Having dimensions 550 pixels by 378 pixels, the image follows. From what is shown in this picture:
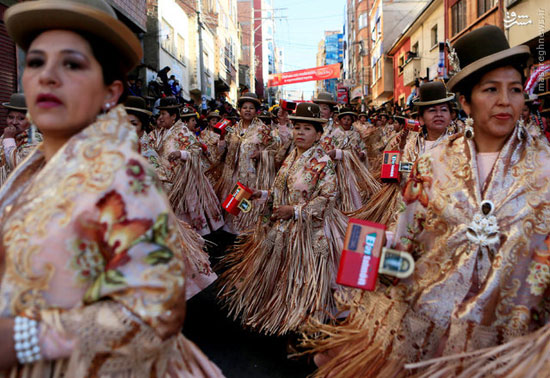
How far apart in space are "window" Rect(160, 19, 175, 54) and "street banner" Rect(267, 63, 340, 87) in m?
21.1

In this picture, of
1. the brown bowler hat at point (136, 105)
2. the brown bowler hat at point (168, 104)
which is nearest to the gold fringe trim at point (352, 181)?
the brown bowler hat at point (136, 105)

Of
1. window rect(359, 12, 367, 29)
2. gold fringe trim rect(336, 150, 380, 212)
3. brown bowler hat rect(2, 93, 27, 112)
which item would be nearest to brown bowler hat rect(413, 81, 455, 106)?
gold fringe trim rect(336, 150, 380, 212)

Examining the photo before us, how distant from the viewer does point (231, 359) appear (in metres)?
3.71

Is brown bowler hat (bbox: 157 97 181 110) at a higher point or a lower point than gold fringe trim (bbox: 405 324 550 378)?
higher

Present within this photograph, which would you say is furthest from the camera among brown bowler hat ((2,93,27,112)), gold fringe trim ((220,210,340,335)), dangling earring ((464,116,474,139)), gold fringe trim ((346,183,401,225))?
brown bowler hat ((2,93,27,112))

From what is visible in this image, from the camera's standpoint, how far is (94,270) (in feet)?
4.15

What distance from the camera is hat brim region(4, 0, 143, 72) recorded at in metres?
1.35

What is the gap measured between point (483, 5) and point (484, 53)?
52.3 feet

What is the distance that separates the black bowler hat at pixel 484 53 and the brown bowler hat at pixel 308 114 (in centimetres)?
228

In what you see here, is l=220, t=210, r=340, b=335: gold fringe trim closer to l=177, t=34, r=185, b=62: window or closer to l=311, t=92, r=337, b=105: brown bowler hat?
l=311, t=92, r=337, b=105: brown bowler hat

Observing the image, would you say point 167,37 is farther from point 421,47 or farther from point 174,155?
point 421,47

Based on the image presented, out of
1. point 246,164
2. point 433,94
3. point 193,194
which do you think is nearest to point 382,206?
point 433,94

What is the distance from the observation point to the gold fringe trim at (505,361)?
166 centimetres

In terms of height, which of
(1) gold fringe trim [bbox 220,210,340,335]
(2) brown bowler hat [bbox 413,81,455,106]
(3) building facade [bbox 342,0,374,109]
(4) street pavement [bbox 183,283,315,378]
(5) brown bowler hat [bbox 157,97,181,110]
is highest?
(3) building facade [bbox 342,0,374,109]
